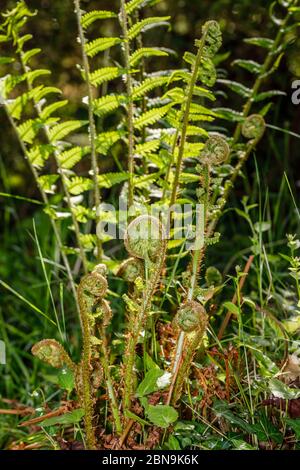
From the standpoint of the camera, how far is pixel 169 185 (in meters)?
1.53

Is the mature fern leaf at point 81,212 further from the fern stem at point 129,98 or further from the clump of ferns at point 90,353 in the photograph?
the clump of ferns at point 90,353

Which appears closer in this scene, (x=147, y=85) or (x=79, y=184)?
(x=147, y=85)

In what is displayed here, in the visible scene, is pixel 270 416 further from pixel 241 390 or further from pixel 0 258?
pixel 0 258

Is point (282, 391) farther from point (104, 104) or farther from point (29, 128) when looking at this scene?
point (29, 128)

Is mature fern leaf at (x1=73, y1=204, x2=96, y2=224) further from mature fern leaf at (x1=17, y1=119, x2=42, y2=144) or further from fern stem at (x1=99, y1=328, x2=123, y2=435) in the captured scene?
fern stem at (x1=99, y1=328, x2=123, y2=435)

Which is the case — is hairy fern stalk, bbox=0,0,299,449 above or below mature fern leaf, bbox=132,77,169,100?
below

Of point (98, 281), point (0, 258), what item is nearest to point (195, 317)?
point (98, 281)

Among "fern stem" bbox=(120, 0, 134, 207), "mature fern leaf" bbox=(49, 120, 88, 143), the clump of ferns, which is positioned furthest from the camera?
"mature fern leaf" bbox=(49, 120, 88, 143)

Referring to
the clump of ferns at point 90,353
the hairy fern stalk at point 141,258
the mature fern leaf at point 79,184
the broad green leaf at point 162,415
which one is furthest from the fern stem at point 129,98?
the broad green leaf at point 162,415

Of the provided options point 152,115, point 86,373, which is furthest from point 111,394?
point 152,115

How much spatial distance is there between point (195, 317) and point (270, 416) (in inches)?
11.8

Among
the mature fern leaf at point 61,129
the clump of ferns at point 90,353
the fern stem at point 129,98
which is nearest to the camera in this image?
the clump of ferns at point 90,353

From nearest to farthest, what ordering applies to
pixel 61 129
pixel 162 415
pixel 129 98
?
1. pixel 162 415
2. pixel 129 98
3. pixel 61 129

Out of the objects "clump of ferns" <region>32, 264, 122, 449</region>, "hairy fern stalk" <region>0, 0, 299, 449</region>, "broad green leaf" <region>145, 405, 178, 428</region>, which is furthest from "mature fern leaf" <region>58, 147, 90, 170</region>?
"broad green leaf" <region>145, 405, 178, 428</region>
